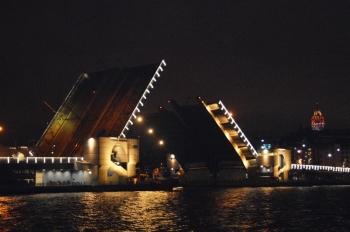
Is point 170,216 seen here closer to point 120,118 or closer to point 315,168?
point 120,118

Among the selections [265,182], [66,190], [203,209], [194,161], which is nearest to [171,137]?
[194,161]

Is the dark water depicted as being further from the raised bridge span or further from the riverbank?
the raised bridge span

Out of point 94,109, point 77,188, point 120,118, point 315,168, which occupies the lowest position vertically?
point 77,188

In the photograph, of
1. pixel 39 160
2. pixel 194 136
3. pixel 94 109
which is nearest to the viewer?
pixel 39 160

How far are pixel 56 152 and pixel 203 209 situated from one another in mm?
38901

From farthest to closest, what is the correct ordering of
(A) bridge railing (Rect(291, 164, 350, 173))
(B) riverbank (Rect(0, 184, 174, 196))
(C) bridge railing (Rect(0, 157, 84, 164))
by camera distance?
1. (A) bridge railing (Rect(291, 164, 350, 173))
2. (C) bridge railing (Rect(0, 157, 84, 164))
3. (B) riverbank (Rect(0, 184, 174, 196))

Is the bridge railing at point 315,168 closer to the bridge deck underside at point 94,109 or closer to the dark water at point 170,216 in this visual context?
the bridge deck underside at point 94,109

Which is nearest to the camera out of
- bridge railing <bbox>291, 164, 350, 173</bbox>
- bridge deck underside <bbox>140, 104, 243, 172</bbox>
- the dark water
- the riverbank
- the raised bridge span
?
the dark water

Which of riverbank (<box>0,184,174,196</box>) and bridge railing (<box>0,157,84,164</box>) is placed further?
bridge railing (<box>0,157,84,164</box>)

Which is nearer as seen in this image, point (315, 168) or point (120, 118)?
point (120, 118)

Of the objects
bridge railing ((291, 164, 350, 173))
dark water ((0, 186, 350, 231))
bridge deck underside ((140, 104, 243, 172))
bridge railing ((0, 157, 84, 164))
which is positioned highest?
bridge deck underside ((140, 104, 243, 172))

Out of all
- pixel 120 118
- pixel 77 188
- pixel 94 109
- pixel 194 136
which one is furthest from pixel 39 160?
pixel 194 136

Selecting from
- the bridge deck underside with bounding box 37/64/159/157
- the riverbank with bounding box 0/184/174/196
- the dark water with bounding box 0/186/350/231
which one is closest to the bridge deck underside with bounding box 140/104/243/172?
the bridge deck underside with bounding box 37/64/159/157

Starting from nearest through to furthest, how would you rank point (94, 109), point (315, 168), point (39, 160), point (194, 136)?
point (39, 160), point (94, 109), point (194, 136), point (315, 168)
